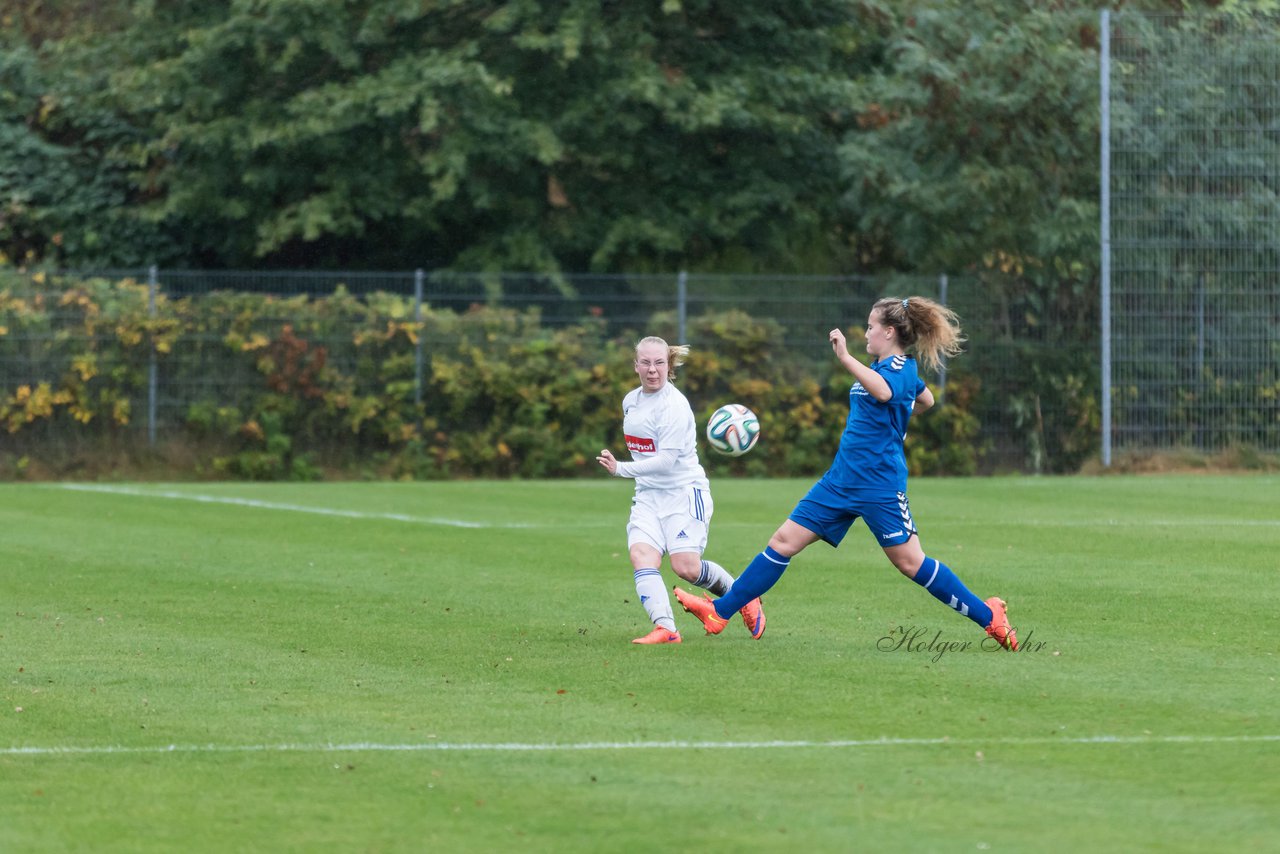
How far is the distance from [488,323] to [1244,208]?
9853 millimetres

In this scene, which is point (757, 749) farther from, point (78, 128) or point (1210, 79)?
point (78, 128)

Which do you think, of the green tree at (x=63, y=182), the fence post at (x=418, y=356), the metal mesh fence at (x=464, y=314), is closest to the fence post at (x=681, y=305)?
the metal mesh fence at (x=464, y=314)

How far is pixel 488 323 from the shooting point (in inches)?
995

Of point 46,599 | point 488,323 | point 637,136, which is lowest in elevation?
point 46,599

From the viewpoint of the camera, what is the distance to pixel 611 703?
7906 millimetres

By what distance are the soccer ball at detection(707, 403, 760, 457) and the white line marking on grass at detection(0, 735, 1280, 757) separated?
11.7ft

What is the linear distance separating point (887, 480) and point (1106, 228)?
1710cm

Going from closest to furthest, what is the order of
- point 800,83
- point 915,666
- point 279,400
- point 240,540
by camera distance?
point 915,666 → point 240,540 → point 279,400 → point 800,83

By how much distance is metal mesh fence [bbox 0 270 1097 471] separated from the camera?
2469 centimetres

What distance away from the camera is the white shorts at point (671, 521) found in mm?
9922

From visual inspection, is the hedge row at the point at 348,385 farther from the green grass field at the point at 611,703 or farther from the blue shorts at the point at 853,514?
the blue shorts at the point at 853,514

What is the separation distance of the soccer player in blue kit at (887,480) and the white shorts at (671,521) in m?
0.48

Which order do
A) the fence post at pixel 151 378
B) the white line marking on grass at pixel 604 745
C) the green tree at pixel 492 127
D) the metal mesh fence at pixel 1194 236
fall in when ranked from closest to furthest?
the white line marking on grass at pixel 604 745 → the fence post at pixel 151 378 → the metal mesh fence at pixel 1194 236 → the green tree at pixel 492 127

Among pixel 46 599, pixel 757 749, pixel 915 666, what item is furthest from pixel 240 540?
pixel 757 749
